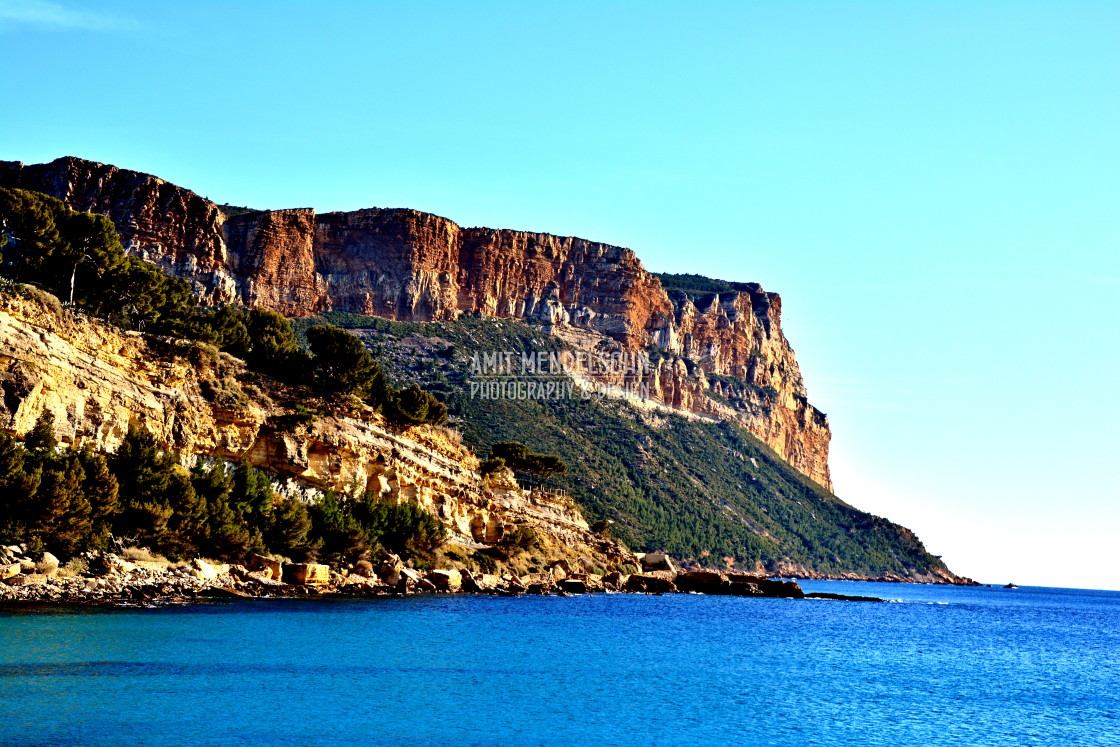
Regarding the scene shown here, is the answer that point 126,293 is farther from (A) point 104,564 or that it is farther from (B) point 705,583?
(B) point 705,583

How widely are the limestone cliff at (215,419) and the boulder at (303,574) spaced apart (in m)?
6.30

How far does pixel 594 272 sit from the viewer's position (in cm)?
15388

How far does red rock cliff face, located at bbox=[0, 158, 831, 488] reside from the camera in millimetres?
115625

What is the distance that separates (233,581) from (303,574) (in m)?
4.79

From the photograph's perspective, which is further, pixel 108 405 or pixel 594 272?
pixel 594 272

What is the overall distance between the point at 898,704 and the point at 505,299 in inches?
4663

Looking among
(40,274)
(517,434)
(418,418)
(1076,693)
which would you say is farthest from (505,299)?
Answer: (1076,693)

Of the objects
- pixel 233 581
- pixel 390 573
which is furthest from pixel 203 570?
pixel 390 573

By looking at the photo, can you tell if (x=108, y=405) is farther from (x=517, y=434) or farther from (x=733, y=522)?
(x=733, y=522)

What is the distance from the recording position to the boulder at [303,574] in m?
45.9

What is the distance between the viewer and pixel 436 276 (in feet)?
445

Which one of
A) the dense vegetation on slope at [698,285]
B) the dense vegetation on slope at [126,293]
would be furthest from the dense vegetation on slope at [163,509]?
the dense vegetation on slope at [698,285]

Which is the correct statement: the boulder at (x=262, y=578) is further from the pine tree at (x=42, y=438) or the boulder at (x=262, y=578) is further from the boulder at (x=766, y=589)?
the boulder at (x=766, y=589)

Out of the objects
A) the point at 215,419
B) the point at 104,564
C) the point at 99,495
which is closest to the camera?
the point at 104,564
